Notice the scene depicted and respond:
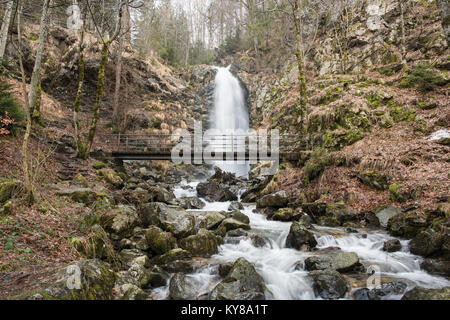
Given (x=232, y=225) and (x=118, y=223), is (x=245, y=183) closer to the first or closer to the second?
(x=232, y=225)

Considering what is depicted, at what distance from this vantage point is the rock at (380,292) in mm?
A: 4434

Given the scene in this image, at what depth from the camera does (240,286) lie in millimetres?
4457

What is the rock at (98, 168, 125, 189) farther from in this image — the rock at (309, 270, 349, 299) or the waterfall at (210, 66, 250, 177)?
the waterfall at (210, 66, 250, 177)

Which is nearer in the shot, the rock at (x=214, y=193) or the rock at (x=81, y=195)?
the rock at (x=81, y=195)

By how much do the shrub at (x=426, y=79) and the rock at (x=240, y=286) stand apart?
12.9 m

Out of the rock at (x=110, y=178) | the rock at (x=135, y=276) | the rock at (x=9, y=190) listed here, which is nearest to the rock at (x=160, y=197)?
the rock at (x=110, y=178)

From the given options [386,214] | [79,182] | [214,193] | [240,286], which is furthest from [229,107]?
[240,286]

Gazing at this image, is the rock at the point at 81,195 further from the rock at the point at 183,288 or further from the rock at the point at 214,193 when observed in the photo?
the rock at the point at 214,193

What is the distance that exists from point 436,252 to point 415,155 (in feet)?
13.4

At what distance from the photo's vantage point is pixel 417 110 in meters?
11.0

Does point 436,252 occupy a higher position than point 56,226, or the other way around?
point 56,226

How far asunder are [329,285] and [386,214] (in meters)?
4.28
